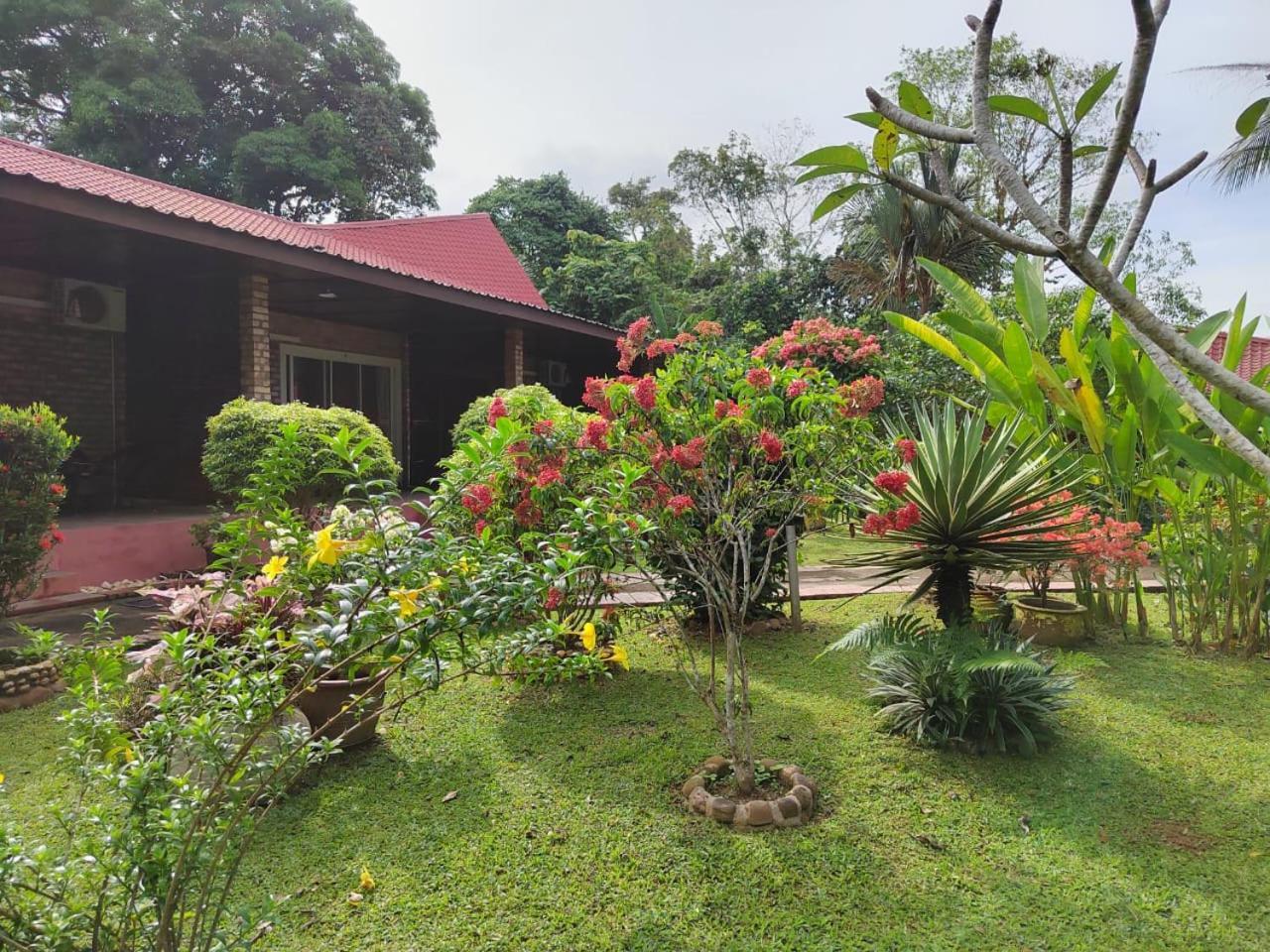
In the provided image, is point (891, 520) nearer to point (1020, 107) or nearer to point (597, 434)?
point (597, 434)

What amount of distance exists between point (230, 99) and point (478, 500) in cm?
2680

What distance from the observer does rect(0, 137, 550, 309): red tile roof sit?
7.14 m

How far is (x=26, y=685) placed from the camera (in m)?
4.31

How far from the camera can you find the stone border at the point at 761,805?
304cm

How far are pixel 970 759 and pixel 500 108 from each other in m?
8.48

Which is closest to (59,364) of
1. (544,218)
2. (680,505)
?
(680,505)

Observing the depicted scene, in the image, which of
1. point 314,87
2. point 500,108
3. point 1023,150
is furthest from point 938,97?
point 314,87

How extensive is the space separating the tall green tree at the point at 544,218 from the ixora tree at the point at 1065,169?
25311 millimetres

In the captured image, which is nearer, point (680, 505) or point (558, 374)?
point (680, 505)

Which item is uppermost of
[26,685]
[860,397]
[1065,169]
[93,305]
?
[93,305]

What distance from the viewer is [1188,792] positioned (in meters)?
3.36

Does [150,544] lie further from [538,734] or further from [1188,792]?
[1188,792]

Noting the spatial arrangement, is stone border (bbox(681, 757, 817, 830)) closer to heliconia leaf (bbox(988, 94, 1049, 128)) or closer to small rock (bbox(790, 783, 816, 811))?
small rock (bbox(790, 783, 816, 811))

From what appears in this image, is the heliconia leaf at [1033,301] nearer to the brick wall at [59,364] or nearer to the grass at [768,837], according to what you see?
the grass at [768,837]
